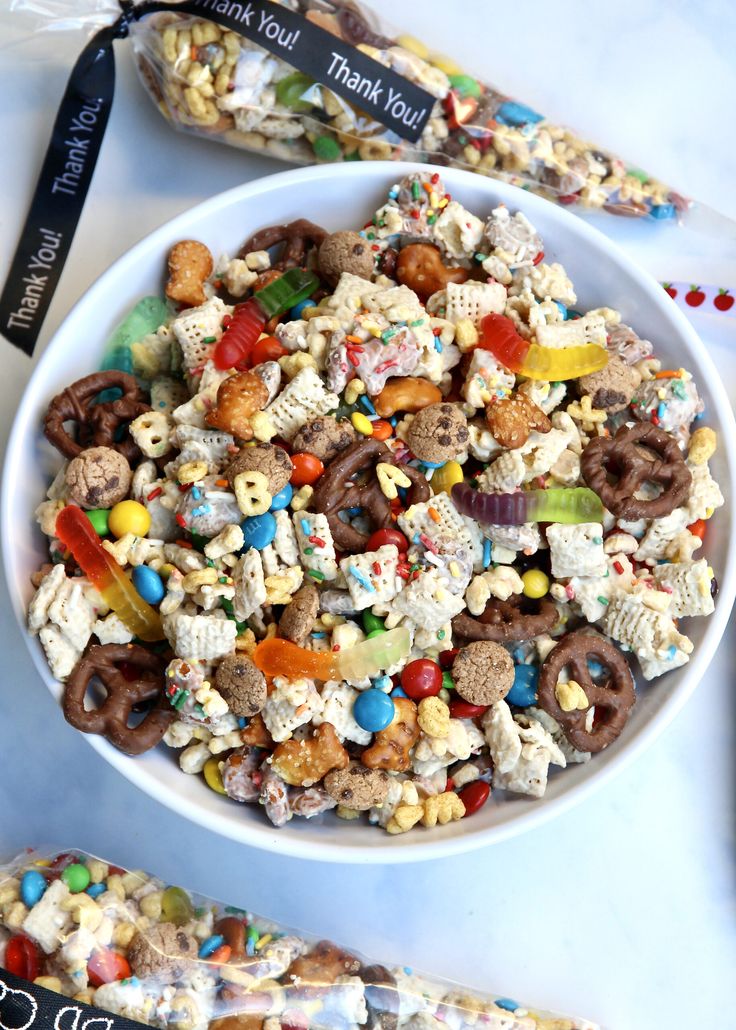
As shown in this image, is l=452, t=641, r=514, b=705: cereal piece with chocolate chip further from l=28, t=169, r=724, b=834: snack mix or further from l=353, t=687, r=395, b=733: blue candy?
l=353, t=687, r=395, b=733: blue candy

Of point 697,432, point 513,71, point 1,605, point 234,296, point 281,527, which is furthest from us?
point 513,71

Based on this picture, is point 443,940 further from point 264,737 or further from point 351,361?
point 351,361

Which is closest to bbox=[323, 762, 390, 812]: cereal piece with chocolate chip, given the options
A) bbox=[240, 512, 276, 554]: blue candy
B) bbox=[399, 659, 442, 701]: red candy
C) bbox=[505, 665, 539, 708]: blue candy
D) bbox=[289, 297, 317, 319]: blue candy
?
bbox=[399, 659, 442, 701]: red candy

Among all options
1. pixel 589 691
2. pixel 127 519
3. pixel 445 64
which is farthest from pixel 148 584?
pixel 445 64

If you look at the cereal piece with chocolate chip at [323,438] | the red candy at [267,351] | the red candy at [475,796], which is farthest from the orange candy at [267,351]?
the red candy at [475,796]

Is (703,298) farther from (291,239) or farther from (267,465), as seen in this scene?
(267,465)

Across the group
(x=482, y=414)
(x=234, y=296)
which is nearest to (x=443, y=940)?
(x=482, y=414)
